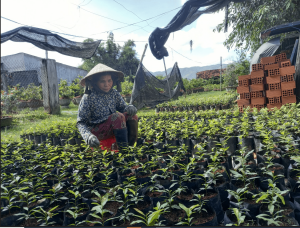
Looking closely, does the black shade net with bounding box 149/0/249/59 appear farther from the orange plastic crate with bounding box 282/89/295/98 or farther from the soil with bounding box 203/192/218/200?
the orange plastic crate with bounding box 282/89/295/98

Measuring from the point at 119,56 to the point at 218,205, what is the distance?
7.63 feet

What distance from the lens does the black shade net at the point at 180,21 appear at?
260cm

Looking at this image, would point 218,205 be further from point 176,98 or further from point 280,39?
point 280,39

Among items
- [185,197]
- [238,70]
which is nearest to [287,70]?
[238,70]

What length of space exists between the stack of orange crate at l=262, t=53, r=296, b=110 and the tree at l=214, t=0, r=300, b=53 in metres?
0.95

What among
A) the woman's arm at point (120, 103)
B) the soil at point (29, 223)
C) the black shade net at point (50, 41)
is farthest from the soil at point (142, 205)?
the woman's arm at point (120, 103)

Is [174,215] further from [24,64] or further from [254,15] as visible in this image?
[254,15]

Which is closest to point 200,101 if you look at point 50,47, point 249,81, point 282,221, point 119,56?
point 249,81

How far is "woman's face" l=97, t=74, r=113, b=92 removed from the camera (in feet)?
8.67

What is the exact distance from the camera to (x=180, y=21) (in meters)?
2.68

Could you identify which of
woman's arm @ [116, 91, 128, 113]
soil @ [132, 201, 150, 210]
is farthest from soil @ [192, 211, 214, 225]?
woman's arm @ [116, 91, 128, 113]

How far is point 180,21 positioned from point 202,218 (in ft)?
7.65

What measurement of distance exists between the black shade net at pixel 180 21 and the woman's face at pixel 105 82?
2.90 ft

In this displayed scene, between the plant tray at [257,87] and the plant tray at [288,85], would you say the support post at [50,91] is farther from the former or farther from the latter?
the plant tray at [288,85]
